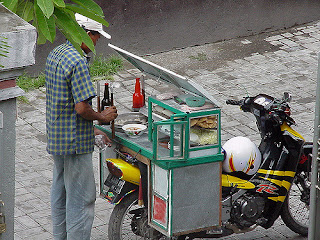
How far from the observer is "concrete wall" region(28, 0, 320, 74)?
34.4 feet

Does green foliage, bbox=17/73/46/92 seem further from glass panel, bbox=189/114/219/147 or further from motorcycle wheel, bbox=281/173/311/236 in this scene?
glass panel, bbox=189/114/219/147

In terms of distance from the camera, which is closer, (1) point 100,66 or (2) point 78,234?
(2) point 78,234

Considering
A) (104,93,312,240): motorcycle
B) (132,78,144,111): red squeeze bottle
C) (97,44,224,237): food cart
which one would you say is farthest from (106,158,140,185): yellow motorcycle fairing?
(132,78,144,111): red squeeze bottle

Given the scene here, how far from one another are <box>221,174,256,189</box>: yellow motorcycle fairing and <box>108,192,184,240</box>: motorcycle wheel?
2.19 feet

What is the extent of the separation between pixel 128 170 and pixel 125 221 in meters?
0.50

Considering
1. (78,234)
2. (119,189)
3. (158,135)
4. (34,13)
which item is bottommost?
(78,234)

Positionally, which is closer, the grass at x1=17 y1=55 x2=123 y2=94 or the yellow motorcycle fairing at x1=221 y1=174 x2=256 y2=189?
the yellow motorcycle fairing at x1=221 y1=174 x2=256 y2=189

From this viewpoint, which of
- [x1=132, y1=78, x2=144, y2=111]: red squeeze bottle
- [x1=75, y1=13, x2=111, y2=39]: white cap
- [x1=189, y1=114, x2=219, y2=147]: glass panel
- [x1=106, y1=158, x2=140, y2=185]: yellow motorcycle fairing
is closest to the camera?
[x1=75, y1=13, x2=111, y2=39]: white cap

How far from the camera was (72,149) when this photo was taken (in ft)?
18.2

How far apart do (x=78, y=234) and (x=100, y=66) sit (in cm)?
463

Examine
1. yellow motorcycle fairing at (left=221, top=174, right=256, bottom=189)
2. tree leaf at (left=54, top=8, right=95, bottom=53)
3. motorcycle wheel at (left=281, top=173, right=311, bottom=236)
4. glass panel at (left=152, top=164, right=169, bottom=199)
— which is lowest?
motorcycle wheel at (left=281, top=173, right=311, bottom=236)

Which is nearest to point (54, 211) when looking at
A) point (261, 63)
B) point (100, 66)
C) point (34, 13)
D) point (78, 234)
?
point (78, 234)

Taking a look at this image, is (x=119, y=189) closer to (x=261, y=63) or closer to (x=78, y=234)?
(x=78, y=234)

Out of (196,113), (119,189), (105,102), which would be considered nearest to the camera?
(196,113)
